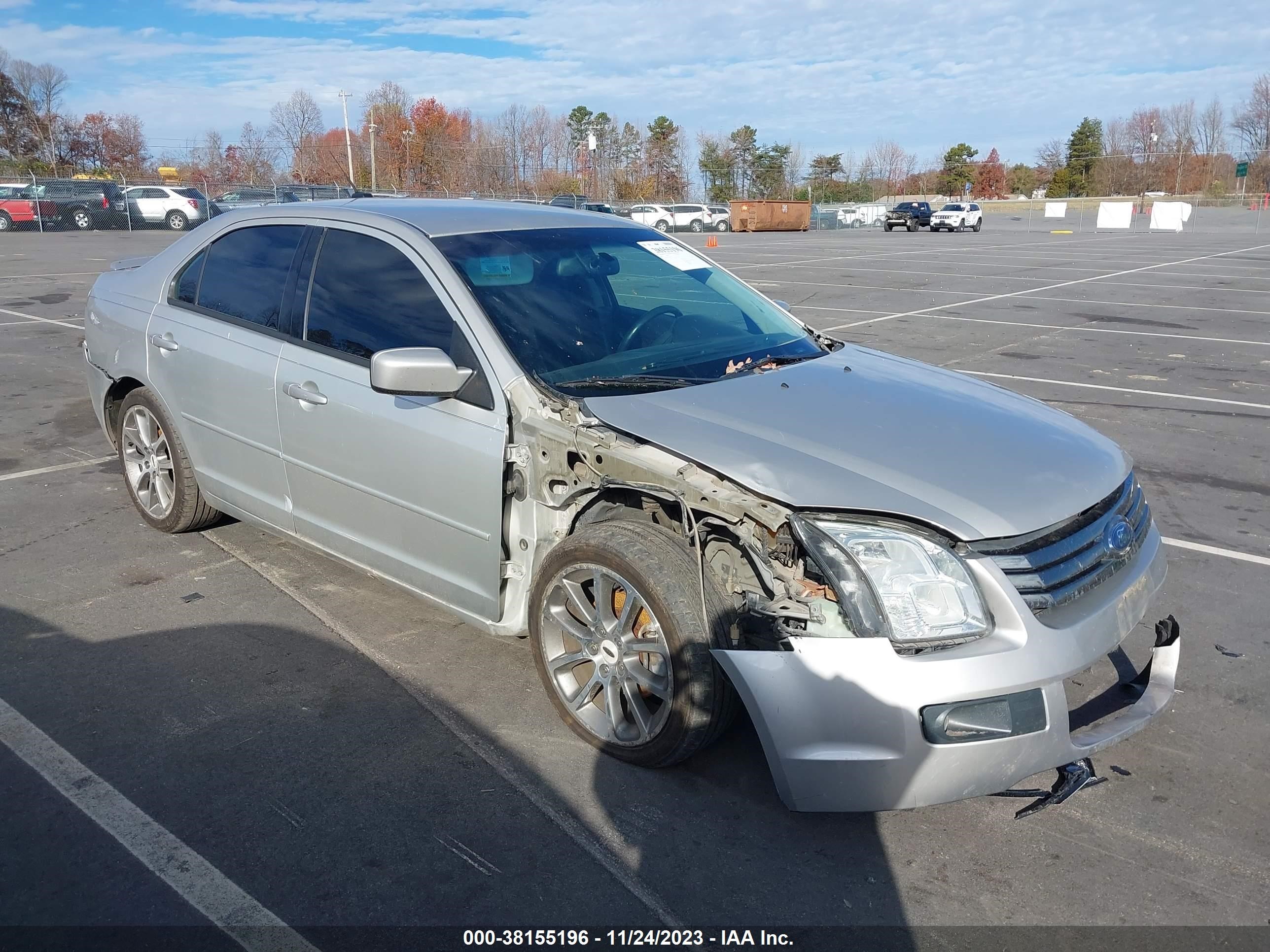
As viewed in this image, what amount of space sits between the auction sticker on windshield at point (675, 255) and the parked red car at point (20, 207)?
38143mm

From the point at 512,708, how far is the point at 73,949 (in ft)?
5.04

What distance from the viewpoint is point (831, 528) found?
9.30 feet

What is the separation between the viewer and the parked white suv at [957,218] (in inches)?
1991

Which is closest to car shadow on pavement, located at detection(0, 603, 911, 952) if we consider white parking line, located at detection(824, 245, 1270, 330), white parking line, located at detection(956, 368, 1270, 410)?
white parking line, located at detection(956, 368, 1270, 410)

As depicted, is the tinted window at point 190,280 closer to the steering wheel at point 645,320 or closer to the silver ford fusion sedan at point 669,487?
the silver ford fusion sedan at point 669,487

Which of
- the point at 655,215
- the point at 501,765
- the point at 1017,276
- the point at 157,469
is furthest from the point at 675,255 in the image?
the point at 655,215

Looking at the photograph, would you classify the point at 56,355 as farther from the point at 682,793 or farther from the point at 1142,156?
the point at 1142,156

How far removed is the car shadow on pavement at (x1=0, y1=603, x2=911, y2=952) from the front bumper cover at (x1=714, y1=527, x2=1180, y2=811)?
30 cm

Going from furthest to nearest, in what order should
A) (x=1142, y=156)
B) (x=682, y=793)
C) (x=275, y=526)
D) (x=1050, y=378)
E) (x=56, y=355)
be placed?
(x=1142, y=156)
(x=56, y=355)
(x=1050, y=378)
(x=275, y=526)
(x=682, y=793)

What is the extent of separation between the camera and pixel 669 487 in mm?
3104

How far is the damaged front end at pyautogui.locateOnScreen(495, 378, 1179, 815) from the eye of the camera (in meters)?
2.68

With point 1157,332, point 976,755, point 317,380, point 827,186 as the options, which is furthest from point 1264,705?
point 827,186

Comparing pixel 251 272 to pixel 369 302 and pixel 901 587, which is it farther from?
pixel 901 587

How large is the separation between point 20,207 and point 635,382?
3928 cm
